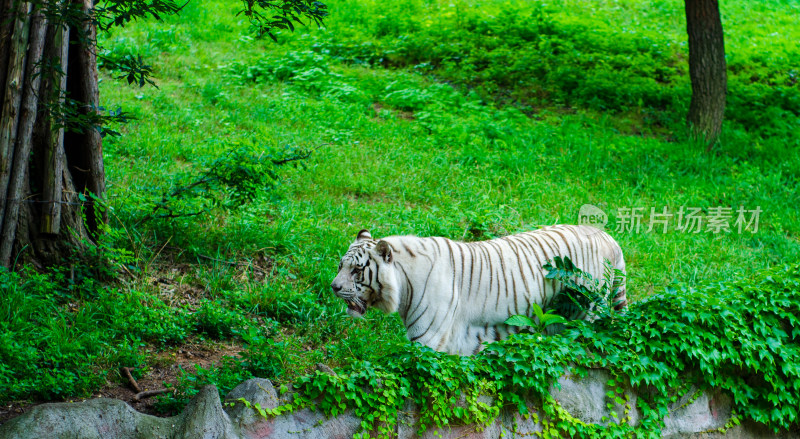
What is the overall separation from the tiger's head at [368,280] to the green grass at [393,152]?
1.76 ft

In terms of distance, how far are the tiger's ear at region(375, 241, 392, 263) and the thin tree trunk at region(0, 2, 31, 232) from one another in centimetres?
274

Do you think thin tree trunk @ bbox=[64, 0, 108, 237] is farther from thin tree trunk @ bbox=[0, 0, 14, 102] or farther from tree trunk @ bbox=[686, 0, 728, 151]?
tree trunk @ bbox=[686, 0, 728, 151]

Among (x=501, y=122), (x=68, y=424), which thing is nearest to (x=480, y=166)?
(x=501, y=122)

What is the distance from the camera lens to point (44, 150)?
215 inches

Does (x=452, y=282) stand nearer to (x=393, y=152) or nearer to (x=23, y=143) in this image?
(x=23, y=143)

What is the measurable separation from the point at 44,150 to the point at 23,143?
22 centimetres

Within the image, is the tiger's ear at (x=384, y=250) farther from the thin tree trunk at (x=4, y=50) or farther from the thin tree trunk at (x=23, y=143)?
the thin tree trunk at (x=4, y=50)

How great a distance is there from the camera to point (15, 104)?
5.21 m

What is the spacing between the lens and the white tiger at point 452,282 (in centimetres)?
473

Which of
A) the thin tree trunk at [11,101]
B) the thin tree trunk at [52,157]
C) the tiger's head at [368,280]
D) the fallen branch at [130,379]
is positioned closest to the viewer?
the fallen branch at [130,379]

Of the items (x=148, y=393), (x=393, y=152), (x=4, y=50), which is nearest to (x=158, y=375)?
(x=148, y=393)

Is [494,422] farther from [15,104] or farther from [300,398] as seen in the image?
[15,104]

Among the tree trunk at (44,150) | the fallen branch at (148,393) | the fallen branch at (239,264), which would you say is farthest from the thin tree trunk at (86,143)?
the fallen branch at (148,393)

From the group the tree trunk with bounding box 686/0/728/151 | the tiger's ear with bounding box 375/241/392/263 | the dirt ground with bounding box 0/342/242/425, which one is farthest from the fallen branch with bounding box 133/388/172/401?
the tree trunk with bounding box 686/0/728/151
